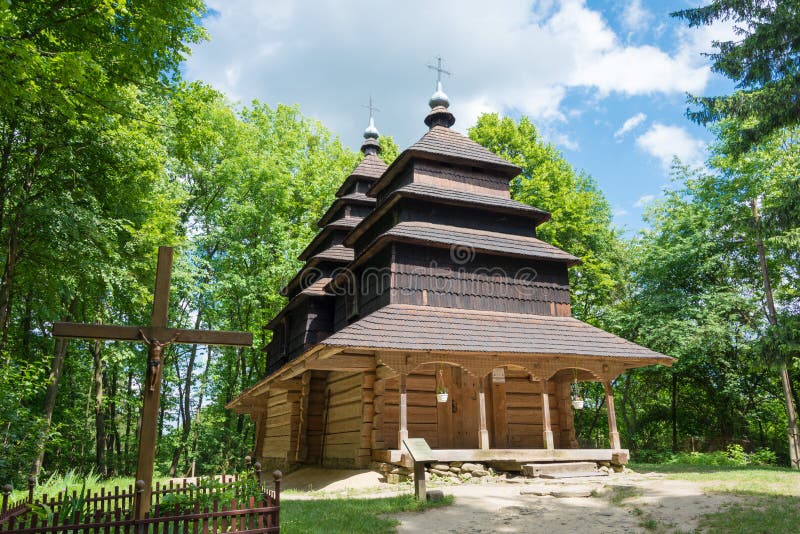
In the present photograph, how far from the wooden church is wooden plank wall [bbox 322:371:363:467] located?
0.06m

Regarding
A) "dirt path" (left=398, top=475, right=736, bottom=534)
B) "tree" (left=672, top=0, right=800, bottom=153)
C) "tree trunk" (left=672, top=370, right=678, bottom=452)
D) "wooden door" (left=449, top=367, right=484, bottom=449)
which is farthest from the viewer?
"tree trunk" (left=672, top=370, right=678, bottom=452)

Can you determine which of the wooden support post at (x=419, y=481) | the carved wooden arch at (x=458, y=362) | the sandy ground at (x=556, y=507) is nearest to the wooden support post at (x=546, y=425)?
the carved wooden arch at (x=458, y=362)

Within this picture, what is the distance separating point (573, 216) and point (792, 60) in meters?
15.3

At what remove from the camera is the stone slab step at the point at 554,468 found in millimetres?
12078

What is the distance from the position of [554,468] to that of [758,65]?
33.8 feet

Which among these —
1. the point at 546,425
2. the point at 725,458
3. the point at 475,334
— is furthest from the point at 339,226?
the point at 725,458

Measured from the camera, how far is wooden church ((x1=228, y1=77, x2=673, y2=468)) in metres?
12.7

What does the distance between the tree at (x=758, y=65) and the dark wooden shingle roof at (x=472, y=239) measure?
5.22 metres

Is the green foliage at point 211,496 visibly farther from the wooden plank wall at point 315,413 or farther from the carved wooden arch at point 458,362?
the wooden plank wall at point 315,413

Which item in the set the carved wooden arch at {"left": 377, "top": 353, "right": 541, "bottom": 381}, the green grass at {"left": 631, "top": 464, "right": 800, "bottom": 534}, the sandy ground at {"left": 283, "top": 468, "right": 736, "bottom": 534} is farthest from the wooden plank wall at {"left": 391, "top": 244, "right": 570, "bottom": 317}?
the green grass at {"left": 631, "top": 464, "right": 800, "bottom": 534}

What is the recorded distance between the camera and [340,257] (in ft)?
68.8

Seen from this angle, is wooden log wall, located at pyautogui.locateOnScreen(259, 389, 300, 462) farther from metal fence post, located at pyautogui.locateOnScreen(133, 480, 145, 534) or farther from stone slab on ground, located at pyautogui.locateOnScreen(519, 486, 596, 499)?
metal fence post, located at pyautogui.locateOnScreen(133, 480, 145, 534)

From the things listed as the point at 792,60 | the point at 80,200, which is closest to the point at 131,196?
the point at 80,200

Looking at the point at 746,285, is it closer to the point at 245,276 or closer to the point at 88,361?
the point at 245,276
